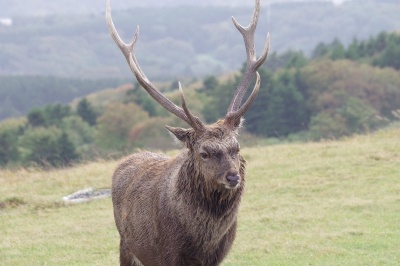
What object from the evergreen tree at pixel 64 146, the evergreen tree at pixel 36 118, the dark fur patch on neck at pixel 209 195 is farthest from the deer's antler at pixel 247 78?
the evergreen tree at pixel 36 118

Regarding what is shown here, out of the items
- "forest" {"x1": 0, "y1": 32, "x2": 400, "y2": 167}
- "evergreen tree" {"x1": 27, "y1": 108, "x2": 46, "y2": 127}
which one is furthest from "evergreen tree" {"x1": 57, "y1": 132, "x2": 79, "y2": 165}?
"evergreen tree" {"x1": 27, "y1": 108, "x2": 46, "y2": 127}

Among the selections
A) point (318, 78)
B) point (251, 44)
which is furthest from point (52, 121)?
point (251, 44)

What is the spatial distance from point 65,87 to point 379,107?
421ft

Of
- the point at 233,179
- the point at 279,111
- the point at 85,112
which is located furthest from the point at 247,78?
the point at 85,112

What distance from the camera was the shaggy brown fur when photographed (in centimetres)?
975

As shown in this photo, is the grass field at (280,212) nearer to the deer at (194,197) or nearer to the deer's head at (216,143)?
the deer at (194,197)

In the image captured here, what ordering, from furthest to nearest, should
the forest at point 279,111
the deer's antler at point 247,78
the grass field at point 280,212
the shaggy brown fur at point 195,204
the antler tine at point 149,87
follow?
the forest at point 279,111
the grass field at point 280,212
the antler tine at point 149,87
the deer's antler at point 247,78
the shaggy brown fur at point 195,204

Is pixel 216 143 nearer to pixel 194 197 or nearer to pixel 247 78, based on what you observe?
pixel 194 197

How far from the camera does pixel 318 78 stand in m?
82.0

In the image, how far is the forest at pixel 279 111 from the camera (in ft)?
233

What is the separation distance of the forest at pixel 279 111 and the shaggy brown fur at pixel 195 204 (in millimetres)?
55582

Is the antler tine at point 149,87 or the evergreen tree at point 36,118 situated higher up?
the antler tine at point 149,87

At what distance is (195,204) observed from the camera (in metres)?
10.0

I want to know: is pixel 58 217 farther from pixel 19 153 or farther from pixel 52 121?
pixel 52 121
